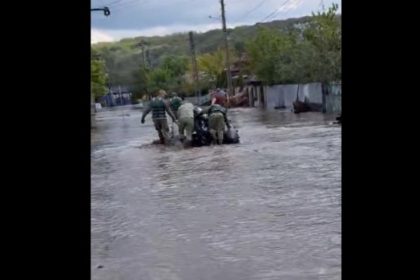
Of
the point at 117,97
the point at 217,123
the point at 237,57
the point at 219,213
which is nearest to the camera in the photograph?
the point at 219,213

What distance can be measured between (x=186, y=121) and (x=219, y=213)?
7621 millimetres

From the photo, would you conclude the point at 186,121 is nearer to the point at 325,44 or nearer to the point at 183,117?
the point at 183,117

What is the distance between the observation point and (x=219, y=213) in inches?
280

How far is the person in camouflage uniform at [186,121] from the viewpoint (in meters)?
14.4

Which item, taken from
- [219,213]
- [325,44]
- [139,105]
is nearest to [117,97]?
[139,105]

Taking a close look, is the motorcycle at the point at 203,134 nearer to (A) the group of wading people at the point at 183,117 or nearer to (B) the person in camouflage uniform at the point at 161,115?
(A) the group of wading people at the point at 183,117

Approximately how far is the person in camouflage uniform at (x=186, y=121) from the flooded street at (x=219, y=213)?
77cm

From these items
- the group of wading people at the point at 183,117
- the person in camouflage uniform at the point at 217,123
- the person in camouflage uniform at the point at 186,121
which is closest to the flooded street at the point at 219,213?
the person in camouflage uniform at the point at 217,123
